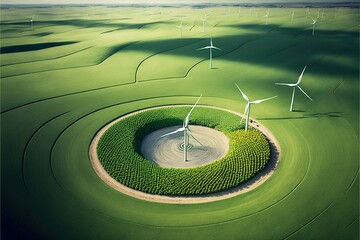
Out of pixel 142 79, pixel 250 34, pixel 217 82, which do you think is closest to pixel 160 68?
pixel 142 79

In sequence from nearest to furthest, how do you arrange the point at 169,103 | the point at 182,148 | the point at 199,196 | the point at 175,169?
the point at 199,196 → the point at 175,169 → the point at 182,148 → the point at 169,103

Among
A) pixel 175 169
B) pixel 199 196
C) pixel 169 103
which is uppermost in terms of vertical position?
pixel 169 103

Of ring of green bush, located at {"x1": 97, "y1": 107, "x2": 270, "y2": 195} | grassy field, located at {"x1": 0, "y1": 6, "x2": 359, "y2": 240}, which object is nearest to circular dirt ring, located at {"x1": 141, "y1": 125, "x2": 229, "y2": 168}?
ring of green bush, located at {"x1": 97, "y1": 107, "x2": 270, "y2": 195}

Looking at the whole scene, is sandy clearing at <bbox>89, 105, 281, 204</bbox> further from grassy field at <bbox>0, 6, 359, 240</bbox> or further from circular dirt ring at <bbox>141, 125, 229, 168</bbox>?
circular dirt ring at <bbox>141, 125, 229, 168</bbox>

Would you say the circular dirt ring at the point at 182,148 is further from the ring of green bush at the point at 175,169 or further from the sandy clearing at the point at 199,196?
the sandy clearing at the point at 199,196

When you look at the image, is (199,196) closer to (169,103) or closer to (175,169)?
(175,169)

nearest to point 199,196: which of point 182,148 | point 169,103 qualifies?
point 182,148

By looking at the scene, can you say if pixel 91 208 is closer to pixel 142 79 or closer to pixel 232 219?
pixel 232 219

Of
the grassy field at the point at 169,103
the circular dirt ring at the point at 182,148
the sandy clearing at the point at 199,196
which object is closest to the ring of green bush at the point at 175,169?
Result: the sandy clearing at the point at 199,196
